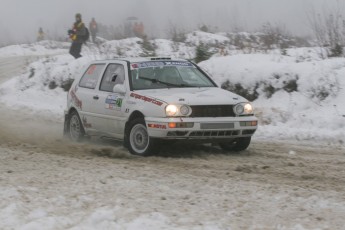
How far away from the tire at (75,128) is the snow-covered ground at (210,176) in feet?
0.87

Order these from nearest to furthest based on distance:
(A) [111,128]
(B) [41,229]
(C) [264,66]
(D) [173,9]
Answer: (B) [41,229]
(A) [111,128]
(C) [264,66]
(D) [173,9]

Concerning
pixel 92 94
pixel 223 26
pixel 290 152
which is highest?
pixel 223 26

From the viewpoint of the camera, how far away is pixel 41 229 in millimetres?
4648

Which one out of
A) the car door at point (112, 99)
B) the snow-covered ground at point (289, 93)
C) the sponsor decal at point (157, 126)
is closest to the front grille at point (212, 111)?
the sponsor decal at point (157, 126)

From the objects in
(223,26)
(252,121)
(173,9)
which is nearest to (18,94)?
(252,121)

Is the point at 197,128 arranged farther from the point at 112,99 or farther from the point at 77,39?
the point at 77,39

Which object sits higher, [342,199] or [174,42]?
[174,42]

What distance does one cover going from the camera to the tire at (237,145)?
8500 mm

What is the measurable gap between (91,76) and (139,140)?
198cm

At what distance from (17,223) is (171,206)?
4.46 ft

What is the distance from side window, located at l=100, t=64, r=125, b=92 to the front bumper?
124 cm

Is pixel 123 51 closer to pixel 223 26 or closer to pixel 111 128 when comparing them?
pixel 111 128

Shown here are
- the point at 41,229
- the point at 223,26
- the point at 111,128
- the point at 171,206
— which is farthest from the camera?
the point at 223,26

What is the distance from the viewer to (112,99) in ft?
28.7
